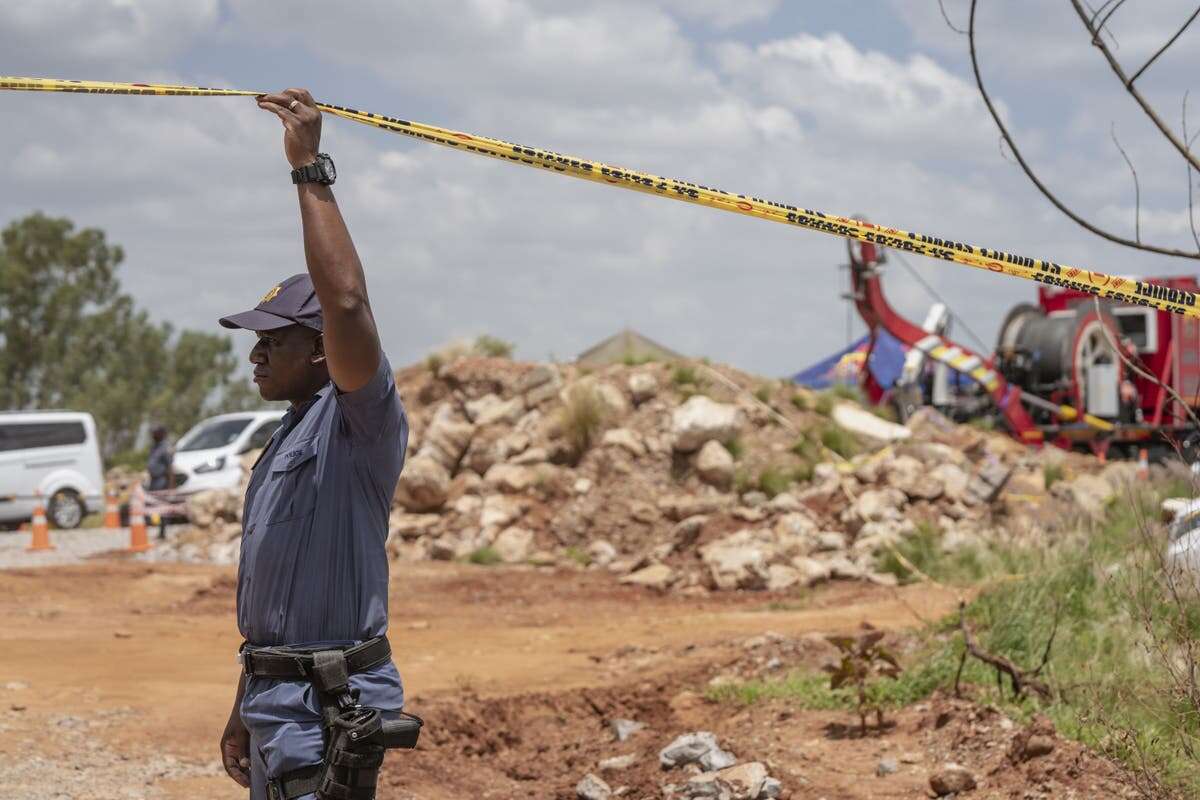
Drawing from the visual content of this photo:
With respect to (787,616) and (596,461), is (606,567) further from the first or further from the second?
(787,616)

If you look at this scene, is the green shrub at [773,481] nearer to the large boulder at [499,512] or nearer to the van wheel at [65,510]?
the large boulder at [499,512]

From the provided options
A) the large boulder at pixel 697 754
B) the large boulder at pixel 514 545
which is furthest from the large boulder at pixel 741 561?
the large boulder at pixel 697 754

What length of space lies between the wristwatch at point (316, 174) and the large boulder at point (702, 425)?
1515 centimetres

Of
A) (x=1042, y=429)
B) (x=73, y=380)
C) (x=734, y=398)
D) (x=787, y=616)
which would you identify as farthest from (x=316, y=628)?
(x=73, y=380)

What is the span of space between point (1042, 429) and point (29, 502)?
1632 centimetres

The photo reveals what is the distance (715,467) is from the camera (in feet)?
58.8

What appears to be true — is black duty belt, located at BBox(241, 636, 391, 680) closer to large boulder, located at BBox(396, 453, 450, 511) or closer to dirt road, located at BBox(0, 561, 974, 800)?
dirt road, located at BBox(0, 561, 974, 800)

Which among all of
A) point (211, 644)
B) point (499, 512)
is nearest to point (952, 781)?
point (211, 644)

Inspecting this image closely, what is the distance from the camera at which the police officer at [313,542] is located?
3268 millimetres

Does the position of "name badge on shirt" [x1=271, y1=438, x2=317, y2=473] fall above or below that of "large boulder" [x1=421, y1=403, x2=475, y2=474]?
below

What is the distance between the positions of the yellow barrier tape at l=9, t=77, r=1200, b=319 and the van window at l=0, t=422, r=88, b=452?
2061 cm

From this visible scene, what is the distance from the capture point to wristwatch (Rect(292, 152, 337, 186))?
3244 millimetres

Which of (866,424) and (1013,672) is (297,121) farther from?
(866,424)

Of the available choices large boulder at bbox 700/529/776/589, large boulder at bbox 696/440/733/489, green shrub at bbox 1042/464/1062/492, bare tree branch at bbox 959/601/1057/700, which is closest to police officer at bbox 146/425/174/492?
large boulder at bbox 696/440/733/489
